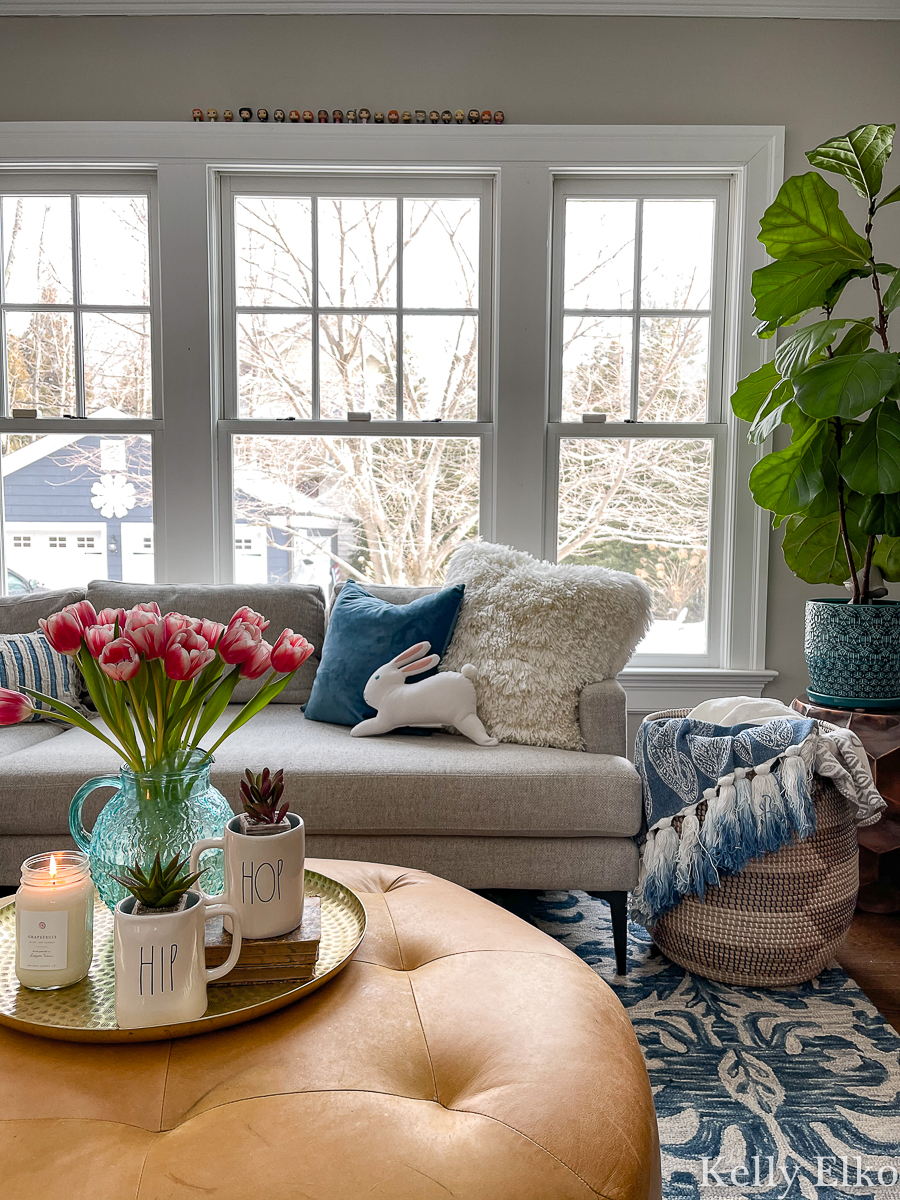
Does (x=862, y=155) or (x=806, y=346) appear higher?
(x=862, y=155)

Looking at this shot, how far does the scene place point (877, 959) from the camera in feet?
7.11

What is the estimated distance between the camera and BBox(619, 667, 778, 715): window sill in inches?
124

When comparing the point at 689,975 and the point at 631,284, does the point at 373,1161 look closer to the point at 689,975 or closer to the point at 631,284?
the point at 689,975

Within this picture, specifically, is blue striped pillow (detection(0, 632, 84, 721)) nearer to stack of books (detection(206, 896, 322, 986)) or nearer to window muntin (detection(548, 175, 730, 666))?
stack of books (detection(206, 896, 322, 986))

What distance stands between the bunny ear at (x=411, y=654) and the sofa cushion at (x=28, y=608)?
113cm

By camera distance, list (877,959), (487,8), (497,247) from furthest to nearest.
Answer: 1. (497,247)
2. (487,8)
3. (877,959)

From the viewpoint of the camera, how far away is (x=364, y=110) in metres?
3.02

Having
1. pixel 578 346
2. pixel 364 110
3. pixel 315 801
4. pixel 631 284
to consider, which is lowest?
pixel 315 801

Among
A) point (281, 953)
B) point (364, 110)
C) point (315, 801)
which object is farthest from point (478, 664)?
point (364, 110)

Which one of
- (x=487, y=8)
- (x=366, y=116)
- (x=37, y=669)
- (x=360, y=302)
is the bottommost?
(x=37, y=669)

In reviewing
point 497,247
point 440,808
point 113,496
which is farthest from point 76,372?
point 440,808

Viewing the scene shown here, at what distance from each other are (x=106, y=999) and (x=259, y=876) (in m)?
0.22

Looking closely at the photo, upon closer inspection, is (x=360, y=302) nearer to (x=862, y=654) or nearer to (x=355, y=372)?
(x=355, y=372)

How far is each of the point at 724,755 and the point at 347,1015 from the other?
4.06 ft
